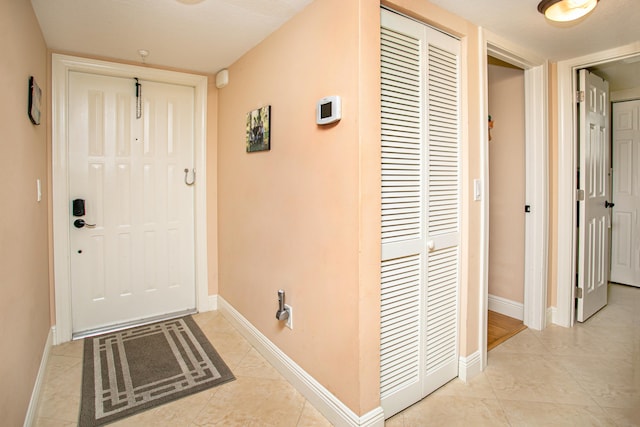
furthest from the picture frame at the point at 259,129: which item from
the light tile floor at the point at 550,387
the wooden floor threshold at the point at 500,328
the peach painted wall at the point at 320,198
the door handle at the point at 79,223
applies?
the wooden floor threshold at the point at 500,328

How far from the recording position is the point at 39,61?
7.02 ft

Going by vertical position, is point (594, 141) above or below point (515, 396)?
above

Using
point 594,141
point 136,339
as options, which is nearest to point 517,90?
point 594,141

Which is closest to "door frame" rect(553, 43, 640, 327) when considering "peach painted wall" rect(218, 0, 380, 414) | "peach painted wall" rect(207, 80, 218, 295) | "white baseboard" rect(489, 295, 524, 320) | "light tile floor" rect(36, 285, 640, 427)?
"white baseboard" rect(489, 295, 524, 320)

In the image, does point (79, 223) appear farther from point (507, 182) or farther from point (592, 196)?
point (592, 196)

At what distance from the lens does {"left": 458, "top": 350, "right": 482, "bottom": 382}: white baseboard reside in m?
2.06

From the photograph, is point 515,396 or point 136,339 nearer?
point 515,396

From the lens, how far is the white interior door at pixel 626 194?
3.72 m

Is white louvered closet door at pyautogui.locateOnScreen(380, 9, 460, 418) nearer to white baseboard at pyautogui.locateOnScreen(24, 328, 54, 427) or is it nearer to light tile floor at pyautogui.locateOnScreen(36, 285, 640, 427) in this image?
light tile floor at pyautogui.locateOnScreen(36, 285, 640, 427)

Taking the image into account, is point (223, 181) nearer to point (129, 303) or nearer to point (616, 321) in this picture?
point (129, 303)

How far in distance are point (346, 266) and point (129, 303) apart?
2237mm

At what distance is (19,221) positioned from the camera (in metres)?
1.58

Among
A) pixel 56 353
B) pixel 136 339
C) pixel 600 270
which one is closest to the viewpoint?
pixel 56 353

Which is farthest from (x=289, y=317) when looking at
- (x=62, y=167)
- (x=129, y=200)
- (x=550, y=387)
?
(x=62, y=167)
